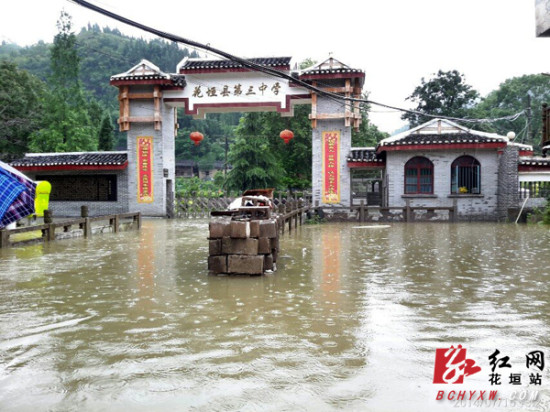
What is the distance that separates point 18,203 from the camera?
12141mm

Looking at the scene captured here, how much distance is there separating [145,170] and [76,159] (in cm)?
355

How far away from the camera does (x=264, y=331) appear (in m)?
4.94

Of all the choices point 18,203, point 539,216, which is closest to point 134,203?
point 18,203

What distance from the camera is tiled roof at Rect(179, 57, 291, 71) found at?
2142cm

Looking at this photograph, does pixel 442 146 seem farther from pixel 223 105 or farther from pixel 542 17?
pixel 542 17

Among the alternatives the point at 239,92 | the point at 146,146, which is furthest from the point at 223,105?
the point at 146,146

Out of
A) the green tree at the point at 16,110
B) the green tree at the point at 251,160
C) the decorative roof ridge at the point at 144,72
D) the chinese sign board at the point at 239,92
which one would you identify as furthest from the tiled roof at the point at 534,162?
the green tree at the point at 16,110

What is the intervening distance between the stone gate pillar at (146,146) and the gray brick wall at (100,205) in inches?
13.9

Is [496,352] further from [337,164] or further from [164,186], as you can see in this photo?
[164,186]

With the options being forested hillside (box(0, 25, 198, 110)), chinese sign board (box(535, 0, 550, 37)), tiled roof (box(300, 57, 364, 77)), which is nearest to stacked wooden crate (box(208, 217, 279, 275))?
chinese sign board (box(535, 0, 550, 37))

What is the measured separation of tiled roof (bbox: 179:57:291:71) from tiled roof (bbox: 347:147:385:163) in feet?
15.4

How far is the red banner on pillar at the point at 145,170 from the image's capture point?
901 inches

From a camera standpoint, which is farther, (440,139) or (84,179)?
(84,179)

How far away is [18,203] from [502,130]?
43248mm
